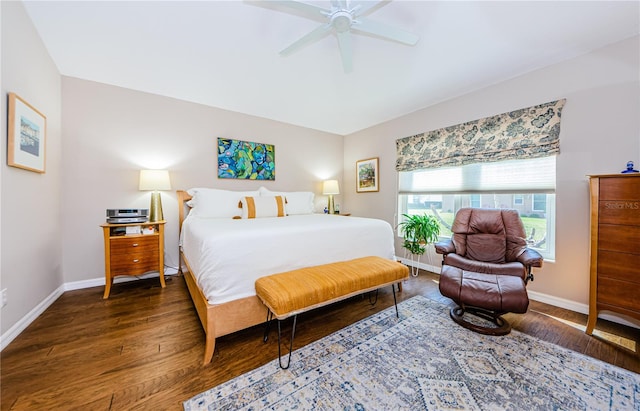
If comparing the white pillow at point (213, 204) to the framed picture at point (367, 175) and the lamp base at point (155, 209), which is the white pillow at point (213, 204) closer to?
the lamp base at point (155, 209)

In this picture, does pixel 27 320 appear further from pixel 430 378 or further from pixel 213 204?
pixel 430 378

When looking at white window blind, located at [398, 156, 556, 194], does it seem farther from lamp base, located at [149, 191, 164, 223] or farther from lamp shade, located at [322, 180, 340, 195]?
lamp base, located at [149, 191, 164, 223]

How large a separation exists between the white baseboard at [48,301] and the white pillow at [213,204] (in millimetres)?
1047

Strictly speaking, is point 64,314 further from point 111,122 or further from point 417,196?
point 417,196

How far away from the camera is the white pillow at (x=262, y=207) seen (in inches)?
122

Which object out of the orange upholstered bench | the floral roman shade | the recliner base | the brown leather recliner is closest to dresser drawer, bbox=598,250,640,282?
the brown leather recliner

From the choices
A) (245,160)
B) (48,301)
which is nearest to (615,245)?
(245,160)

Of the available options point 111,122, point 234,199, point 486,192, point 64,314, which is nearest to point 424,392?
point 486,192

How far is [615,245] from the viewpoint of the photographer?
5.83 ft

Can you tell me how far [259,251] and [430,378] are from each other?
4.48 feet

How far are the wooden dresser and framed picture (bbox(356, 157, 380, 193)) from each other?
2688 millimetres

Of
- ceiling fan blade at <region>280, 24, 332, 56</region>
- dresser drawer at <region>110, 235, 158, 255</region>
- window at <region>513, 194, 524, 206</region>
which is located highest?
ceiling fan blade at <region>280, 24, 332, 56</region>

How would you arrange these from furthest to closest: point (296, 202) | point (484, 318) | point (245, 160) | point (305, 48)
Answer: point (245, 160)
point (296, 202)
point (305, 48)
point (484, 318)

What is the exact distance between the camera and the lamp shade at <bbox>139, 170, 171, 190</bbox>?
289cm
